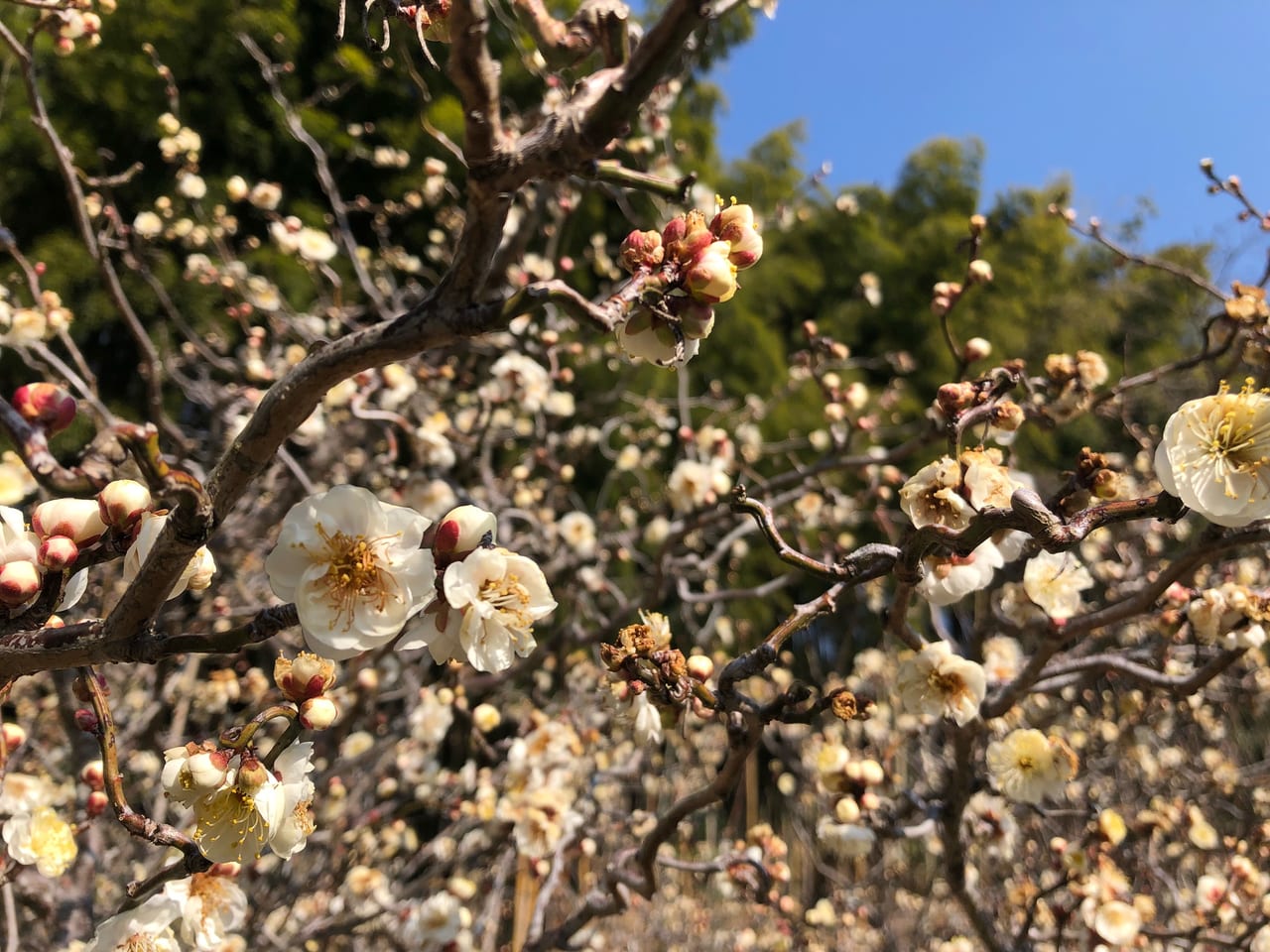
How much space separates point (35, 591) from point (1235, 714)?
569cm

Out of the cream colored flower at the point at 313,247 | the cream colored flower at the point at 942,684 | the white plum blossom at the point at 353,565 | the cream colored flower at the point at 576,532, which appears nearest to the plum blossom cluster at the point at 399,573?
the white plum blossom at the point at 353,565

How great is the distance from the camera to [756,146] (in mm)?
9914

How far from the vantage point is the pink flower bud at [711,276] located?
0.72m

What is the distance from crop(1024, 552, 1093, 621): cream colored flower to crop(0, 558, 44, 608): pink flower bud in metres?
1.43

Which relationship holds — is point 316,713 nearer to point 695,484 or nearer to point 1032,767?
point 1032,767

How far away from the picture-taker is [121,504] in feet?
2.46

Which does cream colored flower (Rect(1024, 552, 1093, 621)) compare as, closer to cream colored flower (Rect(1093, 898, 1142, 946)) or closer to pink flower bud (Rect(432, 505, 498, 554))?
cream colored flower (Rect(1093, 898, 1142, 946))

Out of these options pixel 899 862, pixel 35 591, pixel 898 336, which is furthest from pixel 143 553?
pixel 898 336

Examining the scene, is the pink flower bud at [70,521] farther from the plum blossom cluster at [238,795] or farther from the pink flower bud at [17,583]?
the plum blossom cluster at [238,795]

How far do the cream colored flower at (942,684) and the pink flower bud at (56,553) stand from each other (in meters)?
1.17

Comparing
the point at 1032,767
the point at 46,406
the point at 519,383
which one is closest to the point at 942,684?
the point at 1032,767

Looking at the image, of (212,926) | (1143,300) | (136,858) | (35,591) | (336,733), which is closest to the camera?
(35,591)

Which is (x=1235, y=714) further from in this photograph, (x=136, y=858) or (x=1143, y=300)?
(x=1143, y=300)

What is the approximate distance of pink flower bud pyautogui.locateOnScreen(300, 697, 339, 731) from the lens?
2.63 ft
